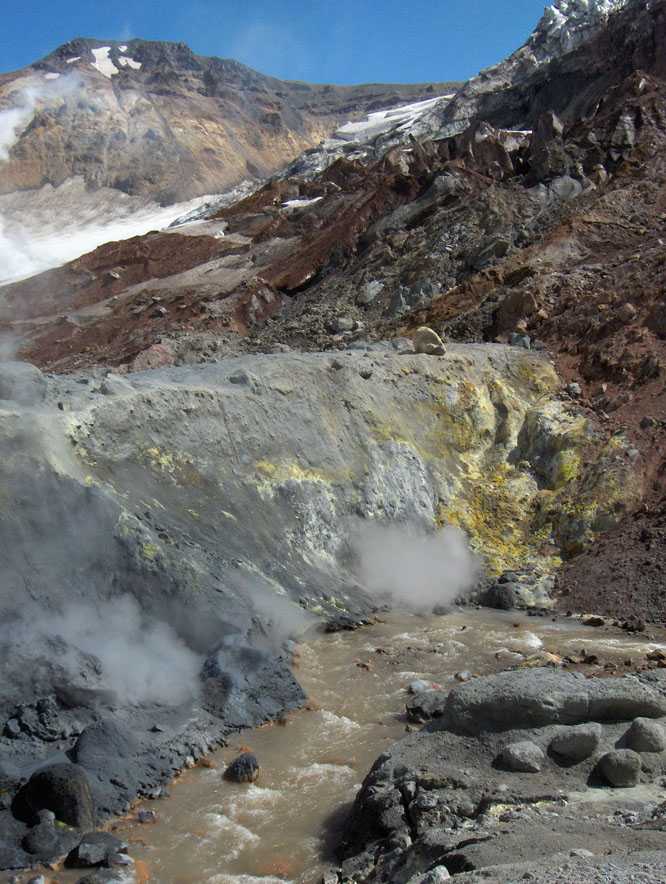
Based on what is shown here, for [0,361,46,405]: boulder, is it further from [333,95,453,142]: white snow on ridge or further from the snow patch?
[333,95,453,142]: white snow on ridge

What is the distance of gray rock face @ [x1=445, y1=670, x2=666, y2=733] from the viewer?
7086 mm

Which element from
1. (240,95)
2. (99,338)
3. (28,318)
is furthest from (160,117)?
(99,338)

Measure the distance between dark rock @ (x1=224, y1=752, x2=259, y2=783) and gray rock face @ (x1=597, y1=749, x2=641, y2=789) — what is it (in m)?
3.01

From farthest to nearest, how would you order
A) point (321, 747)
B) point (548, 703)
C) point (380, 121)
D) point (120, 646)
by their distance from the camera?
point (380, 121) < point (120, 646) < point (321, 747) < point (548, 703)

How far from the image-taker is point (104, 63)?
96.1 m

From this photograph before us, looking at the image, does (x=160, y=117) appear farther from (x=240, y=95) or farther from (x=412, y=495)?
(x=412, y=495)

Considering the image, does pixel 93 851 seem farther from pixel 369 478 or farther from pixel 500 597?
pixel 369 478

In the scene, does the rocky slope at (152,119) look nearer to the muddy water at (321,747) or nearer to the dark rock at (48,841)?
the muddy water at (321,747)

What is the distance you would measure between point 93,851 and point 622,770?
3849mm

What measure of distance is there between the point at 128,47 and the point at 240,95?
14974 millimetres

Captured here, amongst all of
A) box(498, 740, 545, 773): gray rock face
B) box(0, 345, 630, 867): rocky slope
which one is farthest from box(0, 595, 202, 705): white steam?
box(498, 740, 545, 773): gray rock face

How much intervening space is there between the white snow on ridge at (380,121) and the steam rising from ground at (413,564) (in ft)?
224

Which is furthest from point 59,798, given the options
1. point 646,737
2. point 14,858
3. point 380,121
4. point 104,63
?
point 104,63

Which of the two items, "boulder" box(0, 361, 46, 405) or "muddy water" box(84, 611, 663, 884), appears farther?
"boulder" box(0, 361, 46, 405)
